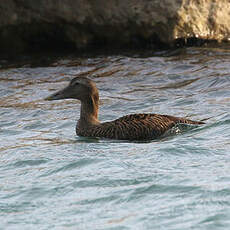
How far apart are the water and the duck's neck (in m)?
0.28

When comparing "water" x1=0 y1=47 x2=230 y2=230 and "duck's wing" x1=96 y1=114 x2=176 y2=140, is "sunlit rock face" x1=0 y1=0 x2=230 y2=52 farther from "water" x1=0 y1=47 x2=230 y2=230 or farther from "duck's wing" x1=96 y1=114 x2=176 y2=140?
"duck's wing" x1=96 y1=114 x2=176 y2=140

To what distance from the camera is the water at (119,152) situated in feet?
18.2

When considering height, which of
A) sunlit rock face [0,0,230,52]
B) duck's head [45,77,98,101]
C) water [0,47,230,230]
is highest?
sunlit rock face [0,0,230,52]

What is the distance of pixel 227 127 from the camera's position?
8.48 m

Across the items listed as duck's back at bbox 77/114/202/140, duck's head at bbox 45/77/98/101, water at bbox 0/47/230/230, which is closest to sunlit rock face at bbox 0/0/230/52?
water at bbox 0/47/230/230

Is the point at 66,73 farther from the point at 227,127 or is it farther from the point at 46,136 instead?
the point at 227,127

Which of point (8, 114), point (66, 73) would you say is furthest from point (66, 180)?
point (66, 73)

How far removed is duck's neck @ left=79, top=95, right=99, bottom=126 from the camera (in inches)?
361

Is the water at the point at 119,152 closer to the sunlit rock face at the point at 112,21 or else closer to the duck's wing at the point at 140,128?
the duck's wing at the point at 140,128

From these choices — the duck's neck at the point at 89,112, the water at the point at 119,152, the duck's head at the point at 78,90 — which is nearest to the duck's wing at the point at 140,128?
the water at the point at 119,152

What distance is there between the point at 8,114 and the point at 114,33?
4.07 m

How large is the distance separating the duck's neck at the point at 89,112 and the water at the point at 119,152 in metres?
0.28

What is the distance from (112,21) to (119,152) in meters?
6.29

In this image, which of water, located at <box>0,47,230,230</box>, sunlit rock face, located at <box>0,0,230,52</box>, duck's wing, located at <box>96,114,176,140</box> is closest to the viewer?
water, located at <box>0,47,230,230</box>
